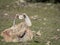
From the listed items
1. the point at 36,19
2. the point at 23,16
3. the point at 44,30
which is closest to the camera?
the point at 23,16

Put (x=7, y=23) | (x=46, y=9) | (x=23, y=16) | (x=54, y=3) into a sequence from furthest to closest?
(x=54, y=3) < (x=46, y=9) < (x=7, y=23) < (x=23, y=16)

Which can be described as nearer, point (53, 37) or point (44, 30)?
point (53, 37)

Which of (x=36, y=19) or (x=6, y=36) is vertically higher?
(x=6, y=36)

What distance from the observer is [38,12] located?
31.2 ft

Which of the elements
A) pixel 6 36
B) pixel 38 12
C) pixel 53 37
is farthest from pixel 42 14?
pixel 6 36

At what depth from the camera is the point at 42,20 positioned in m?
8.38

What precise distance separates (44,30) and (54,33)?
0.36m

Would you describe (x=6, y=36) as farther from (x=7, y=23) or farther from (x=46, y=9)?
(x=46, y=9)

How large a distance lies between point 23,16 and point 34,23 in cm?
209

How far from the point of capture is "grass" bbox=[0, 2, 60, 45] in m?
6.49

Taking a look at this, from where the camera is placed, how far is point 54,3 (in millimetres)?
10562

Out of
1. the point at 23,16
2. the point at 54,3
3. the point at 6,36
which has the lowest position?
the point at 54,3

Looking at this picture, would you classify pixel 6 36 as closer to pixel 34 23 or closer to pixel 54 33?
pixel 54 33

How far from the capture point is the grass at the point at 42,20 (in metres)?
6.49
